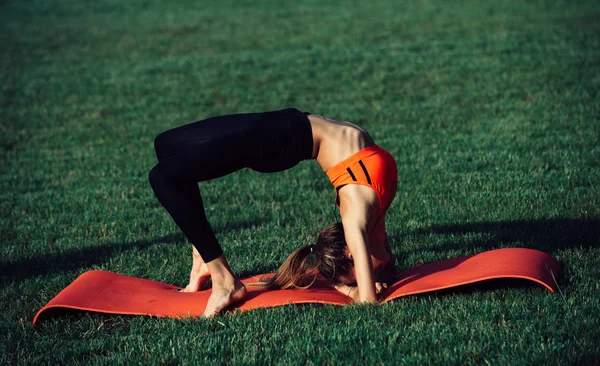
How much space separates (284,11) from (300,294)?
69.4 feet

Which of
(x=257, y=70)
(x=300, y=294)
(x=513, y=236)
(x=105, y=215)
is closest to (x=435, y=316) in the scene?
(x=300, y=294)

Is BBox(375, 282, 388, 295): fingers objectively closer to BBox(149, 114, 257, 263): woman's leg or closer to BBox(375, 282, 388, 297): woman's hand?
BBox(375, 282, 388, 297): woman's hand

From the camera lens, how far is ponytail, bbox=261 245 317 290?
214 inches

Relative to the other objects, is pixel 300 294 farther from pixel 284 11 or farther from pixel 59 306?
pixel 284 11

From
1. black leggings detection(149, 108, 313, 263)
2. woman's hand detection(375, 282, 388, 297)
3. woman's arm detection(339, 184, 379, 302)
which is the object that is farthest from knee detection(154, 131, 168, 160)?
woman's hand detection(375, 282, 388, 297)

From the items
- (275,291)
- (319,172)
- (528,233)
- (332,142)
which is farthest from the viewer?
(319,172)

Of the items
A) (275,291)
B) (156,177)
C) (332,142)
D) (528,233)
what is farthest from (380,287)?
(528,233)

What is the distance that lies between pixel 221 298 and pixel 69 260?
236 cm

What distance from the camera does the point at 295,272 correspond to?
548cm

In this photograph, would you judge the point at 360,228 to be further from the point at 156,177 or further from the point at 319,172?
the point at 319,172

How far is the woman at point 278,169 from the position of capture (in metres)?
4.89

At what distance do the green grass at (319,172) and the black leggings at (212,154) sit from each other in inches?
30.3

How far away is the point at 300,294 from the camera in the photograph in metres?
5.25

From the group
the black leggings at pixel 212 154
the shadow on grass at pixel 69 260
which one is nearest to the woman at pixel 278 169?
the black leggings at pixel 212 154
